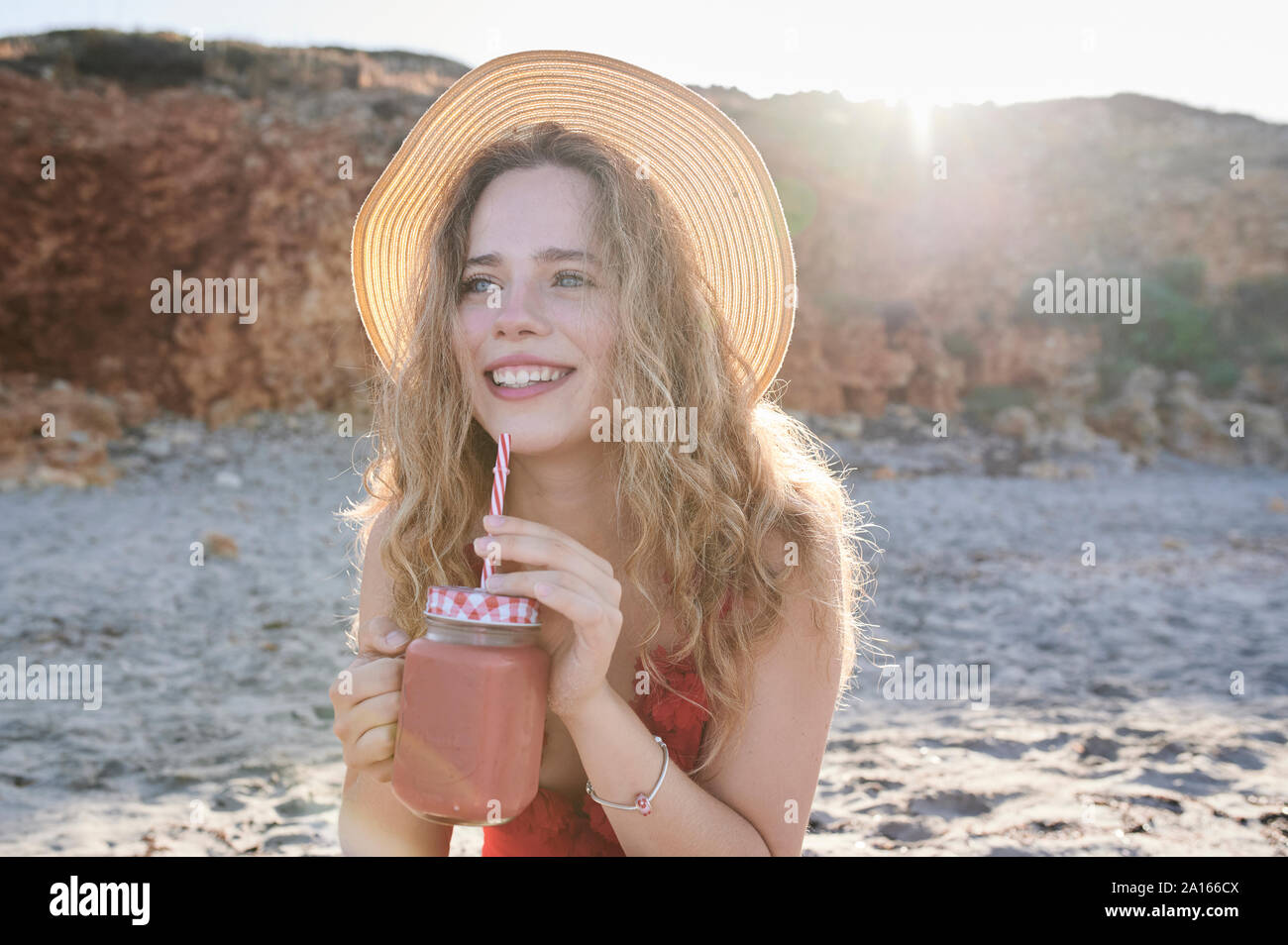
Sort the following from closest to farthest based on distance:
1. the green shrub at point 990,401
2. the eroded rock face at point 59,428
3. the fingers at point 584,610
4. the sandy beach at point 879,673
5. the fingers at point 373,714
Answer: the fingers at point 584,610 < the fingers at point 373,714 < the sandy beach at point 879,673 < the eroded rock face at point 59,428 < the green shrub at point 990,401

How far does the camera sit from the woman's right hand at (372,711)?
4.80ft

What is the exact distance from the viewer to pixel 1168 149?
18.9 metres

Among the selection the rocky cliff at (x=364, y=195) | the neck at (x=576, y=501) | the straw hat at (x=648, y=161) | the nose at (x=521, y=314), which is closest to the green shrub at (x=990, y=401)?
the rocky cliff at (x=364, y=195)

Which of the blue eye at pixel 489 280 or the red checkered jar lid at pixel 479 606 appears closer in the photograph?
the red checkered jar lid at pixel 479 606

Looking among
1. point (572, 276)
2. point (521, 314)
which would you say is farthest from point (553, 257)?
point (521, 314)

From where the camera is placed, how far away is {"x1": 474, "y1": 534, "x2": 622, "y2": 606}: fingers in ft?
4.41

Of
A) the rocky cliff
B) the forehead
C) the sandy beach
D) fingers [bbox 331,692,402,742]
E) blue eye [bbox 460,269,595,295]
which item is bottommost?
the sandy beach

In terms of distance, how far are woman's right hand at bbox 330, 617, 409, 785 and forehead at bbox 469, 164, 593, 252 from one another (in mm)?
817

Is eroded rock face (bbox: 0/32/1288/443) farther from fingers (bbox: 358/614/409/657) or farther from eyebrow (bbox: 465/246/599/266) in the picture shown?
fingers (bbox: 358/614/409/657)

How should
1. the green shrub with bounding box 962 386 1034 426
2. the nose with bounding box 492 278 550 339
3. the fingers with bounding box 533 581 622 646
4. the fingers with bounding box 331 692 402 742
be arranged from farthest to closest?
the green shrub with bounding box 962 386 1034 426, the nose with bounding box 492 278 550 339, the fingers with bounding box 331 692 402 742, the fingers with bounding box 533 581 622 646

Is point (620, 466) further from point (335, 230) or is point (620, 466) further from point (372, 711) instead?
point (335, 230)

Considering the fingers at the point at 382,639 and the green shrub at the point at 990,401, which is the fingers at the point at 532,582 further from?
the green shrub at the point at 990,401

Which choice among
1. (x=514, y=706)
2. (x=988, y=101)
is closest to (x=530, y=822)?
(x=514, y=706)

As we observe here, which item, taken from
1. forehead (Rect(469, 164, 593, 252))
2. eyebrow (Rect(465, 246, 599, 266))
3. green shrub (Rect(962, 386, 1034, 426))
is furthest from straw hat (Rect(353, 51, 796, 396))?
green shrub (Rect(962, 386, 1034, 426))
